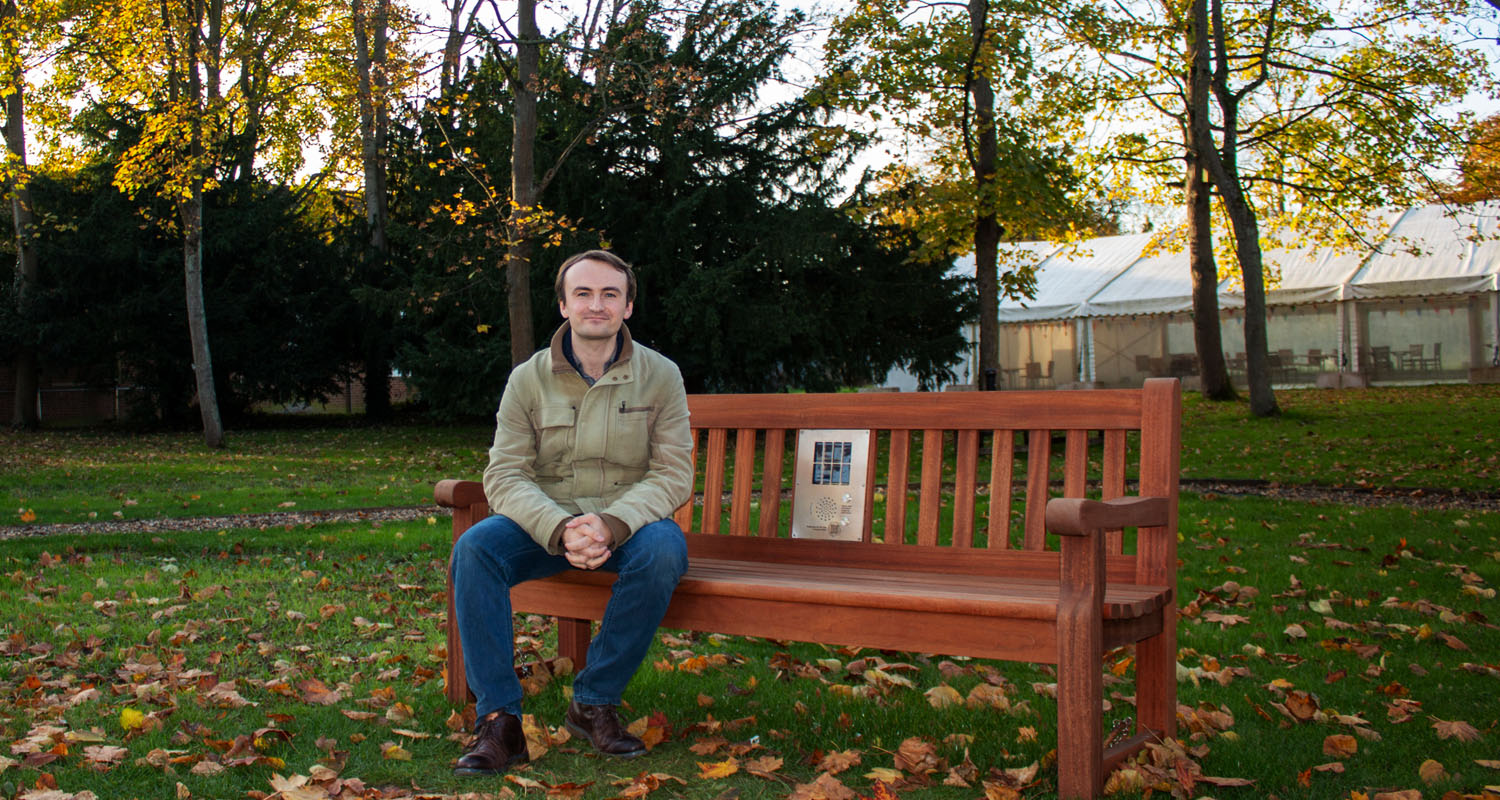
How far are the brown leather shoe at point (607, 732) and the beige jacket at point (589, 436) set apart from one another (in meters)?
0.56

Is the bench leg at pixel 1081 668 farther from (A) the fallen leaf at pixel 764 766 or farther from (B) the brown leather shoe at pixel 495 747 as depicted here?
(B) the brown leather shoe at pixel 495 747

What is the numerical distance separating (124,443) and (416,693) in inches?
702

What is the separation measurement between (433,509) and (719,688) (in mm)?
5977

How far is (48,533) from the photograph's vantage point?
25.9ft

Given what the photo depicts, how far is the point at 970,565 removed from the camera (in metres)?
3.65

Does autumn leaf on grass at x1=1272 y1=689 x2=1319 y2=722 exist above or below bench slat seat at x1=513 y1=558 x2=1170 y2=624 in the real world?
below

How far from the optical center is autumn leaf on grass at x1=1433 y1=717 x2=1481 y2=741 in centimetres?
331

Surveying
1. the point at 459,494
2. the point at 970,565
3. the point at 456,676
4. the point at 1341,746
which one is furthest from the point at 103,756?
the point at 1341,746

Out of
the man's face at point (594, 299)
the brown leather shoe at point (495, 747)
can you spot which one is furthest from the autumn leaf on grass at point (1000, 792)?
the man's face at point (594, 299)

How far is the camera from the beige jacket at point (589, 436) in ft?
11.7

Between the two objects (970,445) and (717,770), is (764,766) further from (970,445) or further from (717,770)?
(970,445)

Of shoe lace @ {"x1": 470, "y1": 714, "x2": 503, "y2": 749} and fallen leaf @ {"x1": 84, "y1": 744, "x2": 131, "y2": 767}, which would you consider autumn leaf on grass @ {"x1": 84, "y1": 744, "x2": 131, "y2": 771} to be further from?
shoe lace @ {"x1": 470, "y1": 714, "x2": 503, "y2": 749}

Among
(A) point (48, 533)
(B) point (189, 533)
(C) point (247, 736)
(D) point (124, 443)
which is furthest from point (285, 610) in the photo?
(D) point (124, 443)

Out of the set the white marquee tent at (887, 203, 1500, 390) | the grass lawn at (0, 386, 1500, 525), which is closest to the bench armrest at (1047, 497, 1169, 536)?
the grass lawn at (0, 386, 1500, 525)
